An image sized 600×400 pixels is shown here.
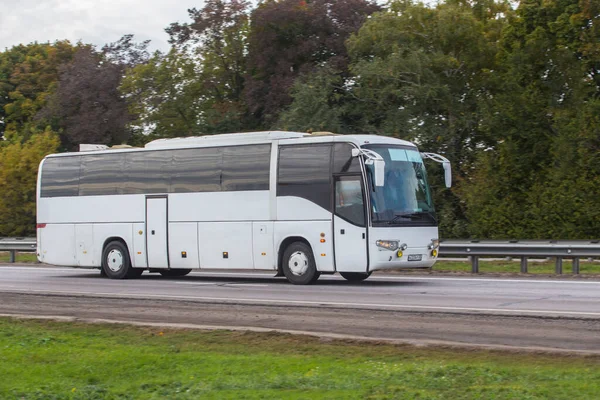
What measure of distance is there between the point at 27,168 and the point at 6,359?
120ft

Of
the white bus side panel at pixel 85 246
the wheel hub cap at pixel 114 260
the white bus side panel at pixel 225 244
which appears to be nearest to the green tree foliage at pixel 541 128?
the white bus side panel at pixel 225 244

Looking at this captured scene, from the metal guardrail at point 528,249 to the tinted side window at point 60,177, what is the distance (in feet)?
33.4

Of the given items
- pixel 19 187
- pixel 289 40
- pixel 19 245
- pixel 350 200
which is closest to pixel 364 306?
pixel 350 200

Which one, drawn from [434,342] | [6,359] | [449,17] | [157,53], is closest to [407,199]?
[434,342]

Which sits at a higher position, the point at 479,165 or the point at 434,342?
the point at 479,165

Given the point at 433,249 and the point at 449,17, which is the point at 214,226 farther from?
the point at 449,17

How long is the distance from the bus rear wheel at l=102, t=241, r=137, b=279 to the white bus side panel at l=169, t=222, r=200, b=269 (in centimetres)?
169

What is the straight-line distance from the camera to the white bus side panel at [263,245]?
21.2 metres

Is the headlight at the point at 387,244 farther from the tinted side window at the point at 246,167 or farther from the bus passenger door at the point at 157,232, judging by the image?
the bus passenger door at the point at 157,232

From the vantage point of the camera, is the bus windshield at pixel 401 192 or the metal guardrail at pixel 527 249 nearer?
the bus windshield at pixel 401 192

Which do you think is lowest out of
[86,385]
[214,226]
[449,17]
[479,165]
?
[86,385]

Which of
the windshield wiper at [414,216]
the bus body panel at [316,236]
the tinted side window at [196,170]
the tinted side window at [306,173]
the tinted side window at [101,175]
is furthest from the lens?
the tinted side window at [101,175]

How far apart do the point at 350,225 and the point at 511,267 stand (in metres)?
8.38

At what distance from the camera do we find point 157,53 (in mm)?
44812
